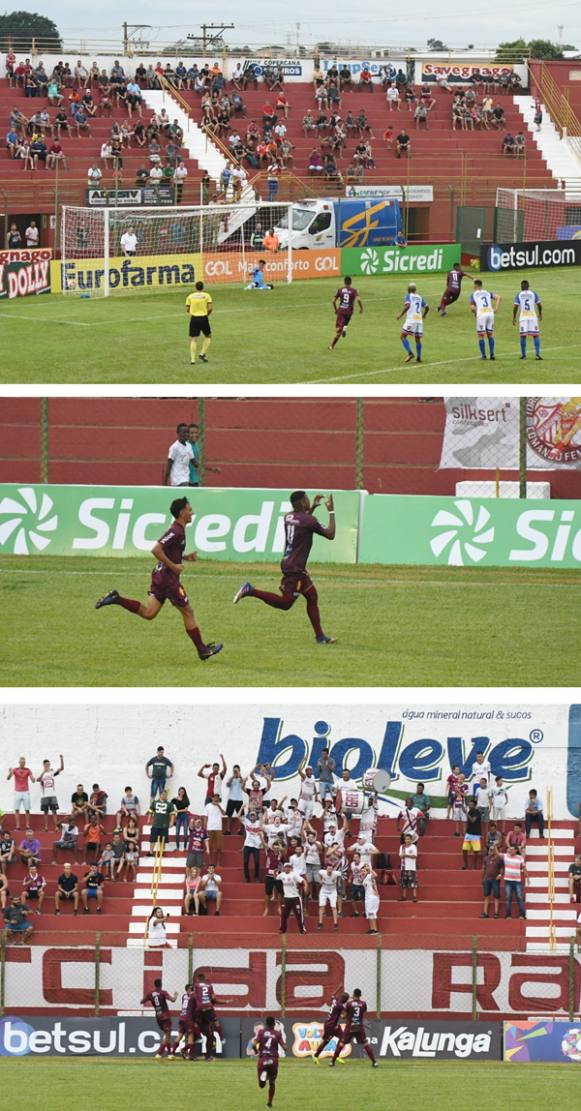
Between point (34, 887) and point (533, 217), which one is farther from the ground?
point (533, 217)

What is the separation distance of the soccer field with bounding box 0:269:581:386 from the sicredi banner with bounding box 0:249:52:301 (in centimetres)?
90

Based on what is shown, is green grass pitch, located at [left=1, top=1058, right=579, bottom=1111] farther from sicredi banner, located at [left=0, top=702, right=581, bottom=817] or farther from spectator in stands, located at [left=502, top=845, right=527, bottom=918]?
sicredi banner, located at [left=0, top=702, right=581, bottom=817]

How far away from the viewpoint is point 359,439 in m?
31.8

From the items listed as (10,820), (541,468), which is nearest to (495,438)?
(541,468)

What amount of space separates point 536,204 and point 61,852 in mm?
36567

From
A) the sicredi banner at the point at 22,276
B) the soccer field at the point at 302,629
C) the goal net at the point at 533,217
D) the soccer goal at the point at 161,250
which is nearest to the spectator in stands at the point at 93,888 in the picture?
the soccer field at the point at 302,629

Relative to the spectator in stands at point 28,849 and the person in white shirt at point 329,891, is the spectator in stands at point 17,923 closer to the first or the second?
the spectator in stands at point 28,849

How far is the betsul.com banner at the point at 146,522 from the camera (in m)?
25.1

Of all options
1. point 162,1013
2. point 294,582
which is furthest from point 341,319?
point 162,1013

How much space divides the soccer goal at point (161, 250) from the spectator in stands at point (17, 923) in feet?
62.4

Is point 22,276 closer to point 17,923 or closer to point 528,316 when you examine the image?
point 528,316

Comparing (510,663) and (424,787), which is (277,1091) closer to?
(510,663)

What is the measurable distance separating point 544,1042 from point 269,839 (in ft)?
22.3

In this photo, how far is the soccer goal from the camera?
1593 inches
